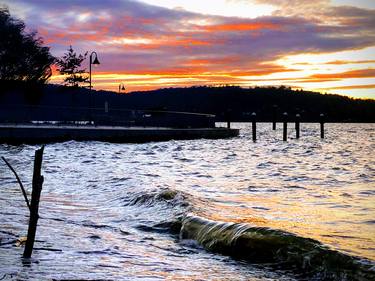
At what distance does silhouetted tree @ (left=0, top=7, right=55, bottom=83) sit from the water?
38308 mm

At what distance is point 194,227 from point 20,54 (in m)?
51.8

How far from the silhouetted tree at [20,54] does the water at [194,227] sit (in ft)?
126

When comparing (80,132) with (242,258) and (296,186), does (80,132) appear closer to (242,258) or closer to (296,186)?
(296,186)

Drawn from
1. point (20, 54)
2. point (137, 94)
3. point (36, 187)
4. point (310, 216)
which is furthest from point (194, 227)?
point (137, 94)

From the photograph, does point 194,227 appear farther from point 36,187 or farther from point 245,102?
point 245,102

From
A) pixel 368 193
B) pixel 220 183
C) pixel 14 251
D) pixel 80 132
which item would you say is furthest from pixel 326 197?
pixel 80 132

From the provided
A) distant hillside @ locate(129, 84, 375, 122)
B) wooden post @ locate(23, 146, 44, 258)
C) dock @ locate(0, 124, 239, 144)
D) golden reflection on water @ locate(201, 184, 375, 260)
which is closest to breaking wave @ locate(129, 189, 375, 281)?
golden reflection on water @ locate(201, 184, 375, 260)

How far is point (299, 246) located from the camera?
7.17 meters

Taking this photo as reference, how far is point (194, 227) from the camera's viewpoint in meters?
8.76

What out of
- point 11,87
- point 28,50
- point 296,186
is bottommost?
point 296,186

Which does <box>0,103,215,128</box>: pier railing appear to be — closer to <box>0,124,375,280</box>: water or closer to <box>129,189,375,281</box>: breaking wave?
<box>0,124,375,280</box>: water

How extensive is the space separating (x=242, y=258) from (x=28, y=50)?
5531 centimetres

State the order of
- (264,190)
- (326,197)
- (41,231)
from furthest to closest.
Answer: (264,190)
(326,197)
(41,231)

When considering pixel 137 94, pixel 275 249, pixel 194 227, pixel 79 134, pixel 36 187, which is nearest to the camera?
pixel 36 187
